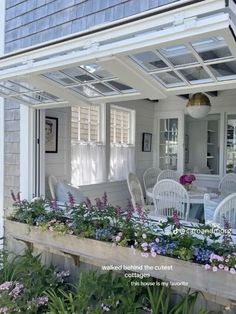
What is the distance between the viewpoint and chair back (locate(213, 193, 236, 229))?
2465 mm

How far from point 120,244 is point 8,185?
6.84 feet

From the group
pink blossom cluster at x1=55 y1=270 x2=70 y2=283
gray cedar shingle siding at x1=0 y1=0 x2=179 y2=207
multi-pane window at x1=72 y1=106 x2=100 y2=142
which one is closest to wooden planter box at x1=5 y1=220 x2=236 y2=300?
pink blossom cluster at x1=55 y1=270 x2=70 y2=283

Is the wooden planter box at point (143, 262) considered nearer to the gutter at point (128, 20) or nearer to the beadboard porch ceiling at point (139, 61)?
the beadboard porch ceiling at point (139, 61)

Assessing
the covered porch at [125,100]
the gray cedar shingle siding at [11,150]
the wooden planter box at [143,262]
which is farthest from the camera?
the gray cedar shingle siding at [11,150]

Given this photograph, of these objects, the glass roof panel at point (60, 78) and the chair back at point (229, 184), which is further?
the chair back at point (229, 184)

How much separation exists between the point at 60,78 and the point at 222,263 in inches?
76.2

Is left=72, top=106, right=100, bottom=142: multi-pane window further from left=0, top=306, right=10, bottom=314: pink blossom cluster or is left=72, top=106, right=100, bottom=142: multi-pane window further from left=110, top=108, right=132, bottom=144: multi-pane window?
left=0, top=306, right=10, bottom=314: pink blossom cluster

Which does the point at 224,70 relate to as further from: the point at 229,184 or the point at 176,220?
the point at 229,184

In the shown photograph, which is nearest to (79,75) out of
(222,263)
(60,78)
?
(60,78)

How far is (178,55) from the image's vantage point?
201 centimetres

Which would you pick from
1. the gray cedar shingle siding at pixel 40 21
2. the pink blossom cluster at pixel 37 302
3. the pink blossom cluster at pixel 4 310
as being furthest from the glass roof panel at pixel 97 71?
the pink blossom cluster at pixel 4 310

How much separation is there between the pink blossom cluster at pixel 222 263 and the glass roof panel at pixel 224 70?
121cm

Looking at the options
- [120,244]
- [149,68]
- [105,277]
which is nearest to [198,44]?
[149,68]

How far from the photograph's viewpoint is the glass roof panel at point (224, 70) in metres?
2.06
